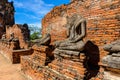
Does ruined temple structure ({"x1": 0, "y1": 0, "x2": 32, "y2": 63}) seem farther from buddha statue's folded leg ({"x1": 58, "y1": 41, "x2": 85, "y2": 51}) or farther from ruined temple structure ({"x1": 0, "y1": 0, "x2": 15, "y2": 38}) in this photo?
buddha statue's folded leg ({"x1": 58, "y1": 41, "x2": 85, "y2": 51})

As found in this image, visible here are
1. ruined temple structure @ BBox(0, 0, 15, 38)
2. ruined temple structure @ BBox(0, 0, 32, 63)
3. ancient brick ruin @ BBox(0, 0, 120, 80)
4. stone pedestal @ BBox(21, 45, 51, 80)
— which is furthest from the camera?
ruined temple structure @ BBox(0, 0, 15, 38)

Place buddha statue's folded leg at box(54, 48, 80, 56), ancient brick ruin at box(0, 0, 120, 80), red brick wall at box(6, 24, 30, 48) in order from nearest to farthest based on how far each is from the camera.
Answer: ancient brick ruin at box(0, 0, 120, 80) → buddha statue's folded leg at box(54, 48, 80, 56) → red brick wall at box(6, 24, 30, 48)

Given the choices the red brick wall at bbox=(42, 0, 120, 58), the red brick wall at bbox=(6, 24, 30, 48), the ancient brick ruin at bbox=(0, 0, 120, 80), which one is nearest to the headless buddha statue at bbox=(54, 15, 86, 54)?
the ancient brick ruin at bbox=(0, 0, 120, 80)

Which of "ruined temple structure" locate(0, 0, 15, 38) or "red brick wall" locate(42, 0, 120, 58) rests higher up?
"ruined temple structure" locate(0, 0, 15, 38)

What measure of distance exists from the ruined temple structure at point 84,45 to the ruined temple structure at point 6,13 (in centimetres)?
2480

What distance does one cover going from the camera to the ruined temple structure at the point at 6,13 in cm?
3098

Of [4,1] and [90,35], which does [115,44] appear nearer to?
[90,35]

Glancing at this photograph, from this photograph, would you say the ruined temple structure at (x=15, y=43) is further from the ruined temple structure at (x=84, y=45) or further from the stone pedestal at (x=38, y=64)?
the ruined temple structure at (x=84, y=45)

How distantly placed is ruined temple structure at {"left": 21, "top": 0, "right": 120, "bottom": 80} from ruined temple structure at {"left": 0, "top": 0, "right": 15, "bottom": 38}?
81.4 feet

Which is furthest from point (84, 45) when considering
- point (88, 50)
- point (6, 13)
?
point (6, 13)

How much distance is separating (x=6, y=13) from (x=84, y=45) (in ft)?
93.1

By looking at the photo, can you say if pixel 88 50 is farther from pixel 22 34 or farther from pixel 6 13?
pixel 6 13

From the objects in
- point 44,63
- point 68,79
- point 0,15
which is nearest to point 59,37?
point 44,63

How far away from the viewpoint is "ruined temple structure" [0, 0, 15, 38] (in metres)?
31.0
